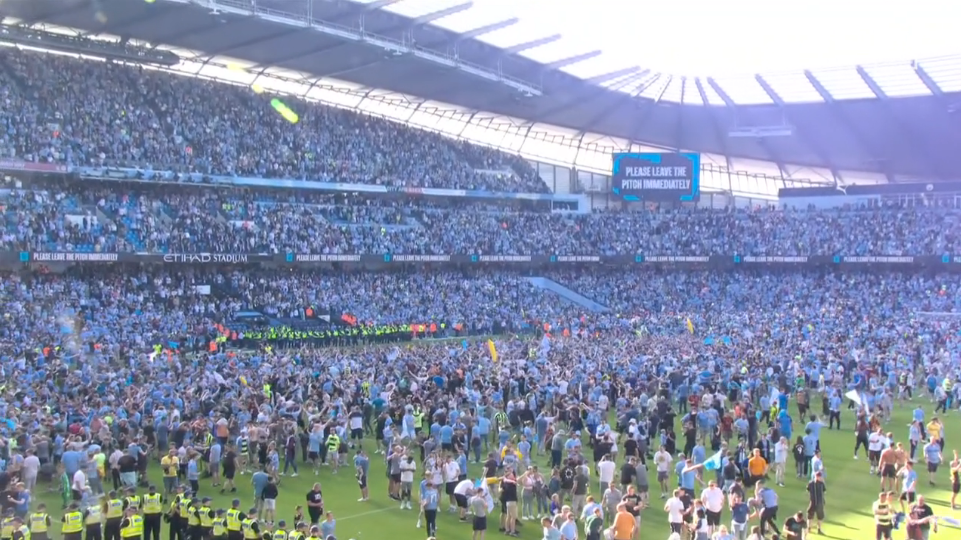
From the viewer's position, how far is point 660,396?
23938mm

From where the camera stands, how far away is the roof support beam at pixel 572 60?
47.6m

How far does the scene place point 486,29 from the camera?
142ft

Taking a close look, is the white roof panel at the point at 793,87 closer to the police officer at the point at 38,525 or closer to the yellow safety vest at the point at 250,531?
the yellow safety vest at the point at 250,531

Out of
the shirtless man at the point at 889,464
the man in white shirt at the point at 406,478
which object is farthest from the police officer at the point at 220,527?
the shirtless man at the point at 889,464

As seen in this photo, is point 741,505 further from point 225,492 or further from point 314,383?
point 314,383

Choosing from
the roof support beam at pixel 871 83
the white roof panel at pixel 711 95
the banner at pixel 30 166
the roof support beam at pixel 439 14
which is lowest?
the banner at pixel 30 166

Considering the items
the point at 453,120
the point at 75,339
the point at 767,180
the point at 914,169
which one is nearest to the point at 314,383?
the point at 75,339

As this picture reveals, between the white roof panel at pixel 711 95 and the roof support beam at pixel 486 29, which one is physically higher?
the roof support beam at pixel 486 29

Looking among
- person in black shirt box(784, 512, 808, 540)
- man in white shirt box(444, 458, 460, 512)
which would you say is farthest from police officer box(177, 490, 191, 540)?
person in black shirt box(784, 512, 808, 540)

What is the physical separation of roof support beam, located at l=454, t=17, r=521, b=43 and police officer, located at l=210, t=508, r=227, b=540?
105 feet

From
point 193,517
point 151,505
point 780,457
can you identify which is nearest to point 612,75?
point 780,457

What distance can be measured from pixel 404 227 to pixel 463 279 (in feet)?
14.3

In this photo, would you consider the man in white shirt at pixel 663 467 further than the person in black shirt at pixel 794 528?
Yes

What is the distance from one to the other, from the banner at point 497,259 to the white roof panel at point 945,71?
9.17 m
